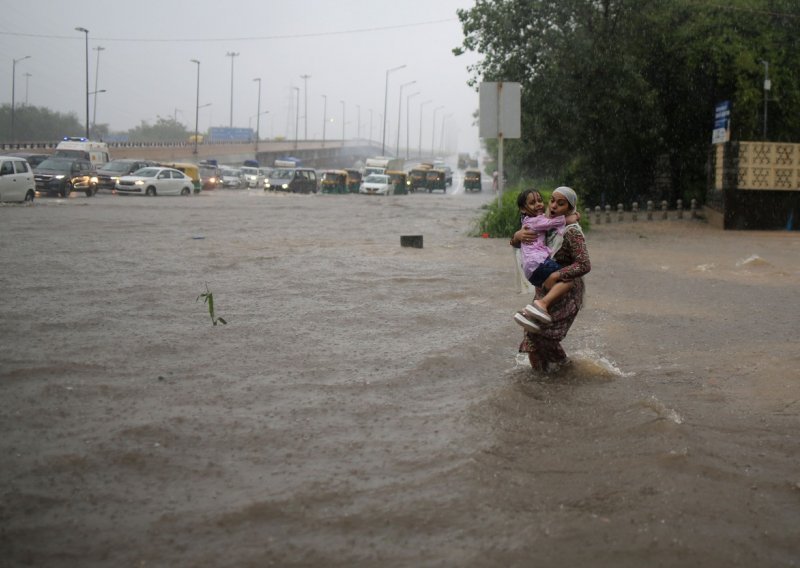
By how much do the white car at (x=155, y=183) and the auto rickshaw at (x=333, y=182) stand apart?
42.3ft

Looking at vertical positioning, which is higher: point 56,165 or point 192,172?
point 192,172

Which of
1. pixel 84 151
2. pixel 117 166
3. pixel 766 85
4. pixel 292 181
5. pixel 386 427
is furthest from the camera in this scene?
pixel 292 181

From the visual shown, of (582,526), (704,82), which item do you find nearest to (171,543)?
(582,526)

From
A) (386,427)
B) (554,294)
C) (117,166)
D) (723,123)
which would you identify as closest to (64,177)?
(117,166)

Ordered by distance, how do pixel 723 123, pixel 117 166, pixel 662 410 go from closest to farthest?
pixel 662 410
pixel 723 123
pixel 117 166

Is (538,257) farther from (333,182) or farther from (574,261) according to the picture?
(333,182)

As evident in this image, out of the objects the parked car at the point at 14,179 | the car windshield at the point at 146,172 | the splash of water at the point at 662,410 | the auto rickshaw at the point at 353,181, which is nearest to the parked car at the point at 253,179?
the auto rickshaw at the point at 353,181

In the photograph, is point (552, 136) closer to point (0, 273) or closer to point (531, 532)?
point (0, 273)

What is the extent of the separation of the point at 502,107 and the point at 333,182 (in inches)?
1382

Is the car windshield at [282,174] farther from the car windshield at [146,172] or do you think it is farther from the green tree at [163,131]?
the green tree at [163,131]

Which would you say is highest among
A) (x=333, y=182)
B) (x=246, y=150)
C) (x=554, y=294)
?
(x=246, y=150)

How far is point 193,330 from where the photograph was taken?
27.7 feet

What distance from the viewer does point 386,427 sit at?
5.50m

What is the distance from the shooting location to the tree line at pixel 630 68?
88.9ft
